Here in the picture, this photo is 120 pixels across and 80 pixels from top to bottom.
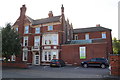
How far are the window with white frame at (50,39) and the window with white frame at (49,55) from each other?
6.32 feet

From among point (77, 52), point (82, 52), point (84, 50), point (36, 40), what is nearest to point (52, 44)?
point (36, 40)

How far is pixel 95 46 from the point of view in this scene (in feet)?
74.3

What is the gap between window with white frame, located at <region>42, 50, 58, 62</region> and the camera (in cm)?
2570

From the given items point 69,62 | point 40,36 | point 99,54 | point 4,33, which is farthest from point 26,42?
point 99,54

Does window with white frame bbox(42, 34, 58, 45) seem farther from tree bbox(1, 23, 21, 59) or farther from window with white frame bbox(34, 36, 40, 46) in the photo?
tree bbox(1, 23, 21, 59)

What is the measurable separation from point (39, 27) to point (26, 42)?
16.7ft

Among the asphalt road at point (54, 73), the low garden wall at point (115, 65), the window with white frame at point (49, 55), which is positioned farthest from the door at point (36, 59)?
the low garden wall at point (115, 65)

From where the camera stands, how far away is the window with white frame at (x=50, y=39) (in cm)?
2620

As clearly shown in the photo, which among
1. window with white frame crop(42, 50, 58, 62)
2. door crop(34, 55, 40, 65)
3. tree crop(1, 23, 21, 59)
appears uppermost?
tree crop(1, 23, 21, 59)

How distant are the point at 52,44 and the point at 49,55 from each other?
2.65 meters

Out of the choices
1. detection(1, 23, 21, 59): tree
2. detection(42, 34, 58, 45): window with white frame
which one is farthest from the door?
detection(1, 23, 21, 59): tree

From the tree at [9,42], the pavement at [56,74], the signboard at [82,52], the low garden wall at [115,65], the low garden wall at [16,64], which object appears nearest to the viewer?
the low garden wall at [115,65]

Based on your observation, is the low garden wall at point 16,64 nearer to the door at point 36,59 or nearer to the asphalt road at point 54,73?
the asphalt road at point 54,73

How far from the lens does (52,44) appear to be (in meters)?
25.9
